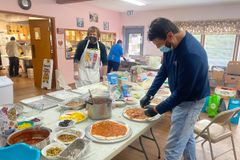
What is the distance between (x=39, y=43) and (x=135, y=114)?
14.3 feet

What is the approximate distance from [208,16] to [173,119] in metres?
5.06

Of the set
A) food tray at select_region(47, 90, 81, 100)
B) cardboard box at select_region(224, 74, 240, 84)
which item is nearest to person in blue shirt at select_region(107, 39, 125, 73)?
cardboard box at select_region(224, 74, 240, 84)

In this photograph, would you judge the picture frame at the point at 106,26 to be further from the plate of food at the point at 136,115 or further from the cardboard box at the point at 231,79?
the plate of food at the point at 136,115

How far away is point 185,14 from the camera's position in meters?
5.67

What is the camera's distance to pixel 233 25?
502cm

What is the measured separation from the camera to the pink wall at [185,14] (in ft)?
16.6

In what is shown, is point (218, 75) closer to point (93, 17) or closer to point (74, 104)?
point (93, 17)

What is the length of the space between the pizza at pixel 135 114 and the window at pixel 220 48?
4.91 metres

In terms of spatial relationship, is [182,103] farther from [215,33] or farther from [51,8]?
[215,33]

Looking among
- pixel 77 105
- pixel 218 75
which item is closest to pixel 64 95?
pixel 77 105

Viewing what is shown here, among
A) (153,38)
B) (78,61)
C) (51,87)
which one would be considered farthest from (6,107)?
(51,87)

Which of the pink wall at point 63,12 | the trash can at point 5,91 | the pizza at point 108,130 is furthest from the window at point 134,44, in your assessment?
the pizza at point 108,130

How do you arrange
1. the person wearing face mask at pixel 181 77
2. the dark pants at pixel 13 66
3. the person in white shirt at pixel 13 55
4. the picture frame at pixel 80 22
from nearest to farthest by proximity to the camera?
the person wearing face mask at pixel 181 77, the picture frame at pixel 80 22, the person in white shirt at pixel 13 55, the dark pants at pixel 13 66

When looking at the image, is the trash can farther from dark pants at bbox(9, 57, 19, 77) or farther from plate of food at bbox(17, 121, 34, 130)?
dark pants at bbox(9, 57, 19, 77)
